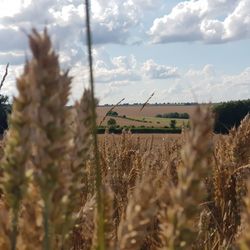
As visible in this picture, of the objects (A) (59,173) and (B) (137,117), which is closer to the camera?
(A) (59,173)

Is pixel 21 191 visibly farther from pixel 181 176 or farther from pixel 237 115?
pixel 237 115

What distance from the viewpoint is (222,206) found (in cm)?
370

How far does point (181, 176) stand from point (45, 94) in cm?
26

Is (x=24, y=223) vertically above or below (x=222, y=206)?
above

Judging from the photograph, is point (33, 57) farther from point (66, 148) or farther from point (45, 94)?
point (66, 148)

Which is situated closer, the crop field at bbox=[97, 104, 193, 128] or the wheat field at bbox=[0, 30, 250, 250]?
the wheat field at bbox=[0, 30, 250, 250]

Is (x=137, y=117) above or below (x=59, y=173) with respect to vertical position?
above

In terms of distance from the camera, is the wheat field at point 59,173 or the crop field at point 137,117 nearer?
the wheat field at point 59,173

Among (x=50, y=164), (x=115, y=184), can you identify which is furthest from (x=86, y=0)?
(x=115, y=184)

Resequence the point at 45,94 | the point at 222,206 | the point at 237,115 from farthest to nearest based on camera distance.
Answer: the point at 237,115
the point at 222,206
the point at 45,94

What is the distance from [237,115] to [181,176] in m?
38.3

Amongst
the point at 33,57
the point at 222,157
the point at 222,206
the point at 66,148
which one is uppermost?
the point at 33,57

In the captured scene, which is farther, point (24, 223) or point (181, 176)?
point (24, 223)

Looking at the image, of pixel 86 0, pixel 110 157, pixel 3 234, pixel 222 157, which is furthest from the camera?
pixel 110 157
